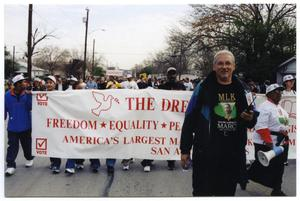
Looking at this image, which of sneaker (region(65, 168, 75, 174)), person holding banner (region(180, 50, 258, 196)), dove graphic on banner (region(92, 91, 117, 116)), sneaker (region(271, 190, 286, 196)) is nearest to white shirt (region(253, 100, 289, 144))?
sneaker (region(271, 190, 286, 196))

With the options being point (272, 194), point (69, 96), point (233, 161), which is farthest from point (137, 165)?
point (233, 161)

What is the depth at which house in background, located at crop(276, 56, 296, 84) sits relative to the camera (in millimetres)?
16909

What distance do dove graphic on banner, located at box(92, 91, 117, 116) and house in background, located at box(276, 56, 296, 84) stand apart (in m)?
11.3

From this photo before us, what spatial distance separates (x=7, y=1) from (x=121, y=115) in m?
2.72

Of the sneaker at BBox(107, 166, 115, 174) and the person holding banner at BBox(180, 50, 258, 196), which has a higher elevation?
the person holding banner at BBox(180, 50, 258, 196)

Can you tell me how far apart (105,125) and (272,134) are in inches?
104

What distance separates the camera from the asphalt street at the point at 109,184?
5197 mm

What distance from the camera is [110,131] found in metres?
6.36

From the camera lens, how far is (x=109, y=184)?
223 inches

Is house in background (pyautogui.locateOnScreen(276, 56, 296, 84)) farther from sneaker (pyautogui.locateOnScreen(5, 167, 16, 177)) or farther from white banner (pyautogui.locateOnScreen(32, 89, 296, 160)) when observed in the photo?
sneaker (pyautogui.locateOnScreen(5, 167, 16, 177))

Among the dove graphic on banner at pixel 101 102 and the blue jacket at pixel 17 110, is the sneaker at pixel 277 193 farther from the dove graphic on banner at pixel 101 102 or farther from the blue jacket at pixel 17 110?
the blue jacket at pixel 17 110

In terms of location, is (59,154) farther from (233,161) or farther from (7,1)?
(233,161)

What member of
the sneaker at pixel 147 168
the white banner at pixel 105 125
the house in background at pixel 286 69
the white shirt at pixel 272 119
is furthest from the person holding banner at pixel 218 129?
the house in background at pixel 286 69

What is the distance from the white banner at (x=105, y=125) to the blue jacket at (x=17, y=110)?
129mm
